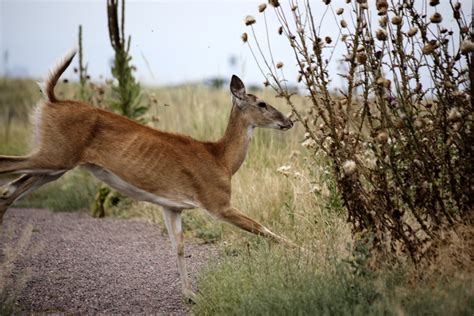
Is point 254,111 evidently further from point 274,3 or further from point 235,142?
point 274,3

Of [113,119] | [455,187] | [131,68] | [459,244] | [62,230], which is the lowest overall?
[62,230]

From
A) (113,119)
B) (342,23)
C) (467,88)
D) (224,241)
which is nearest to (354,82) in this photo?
(342,23)

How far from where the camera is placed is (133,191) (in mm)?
6570

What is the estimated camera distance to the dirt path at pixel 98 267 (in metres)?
5.86

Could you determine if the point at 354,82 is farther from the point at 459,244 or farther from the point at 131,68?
the point at 131,68

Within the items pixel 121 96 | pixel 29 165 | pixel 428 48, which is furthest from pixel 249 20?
pixel 121 96

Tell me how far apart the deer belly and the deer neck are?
0.70m

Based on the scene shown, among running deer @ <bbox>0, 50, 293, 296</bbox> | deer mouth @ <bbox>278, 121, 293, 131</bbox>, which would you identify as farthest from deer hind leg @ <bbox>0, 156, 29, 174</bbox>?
deer mouth @ <bbox>278, 121, 293, 131</bbox>

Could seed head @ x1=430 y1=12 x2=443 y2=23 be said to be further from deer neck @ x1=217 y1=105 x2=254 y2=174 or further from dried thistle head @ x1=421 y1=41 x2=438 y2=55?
deer neck @ x1=217 y1=105 x2=254 y2=174

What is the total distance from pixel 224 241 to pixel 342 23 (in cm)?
349

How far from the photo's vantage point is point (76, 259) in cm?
748

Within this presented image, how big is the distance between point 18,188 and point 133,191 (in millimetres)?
1195

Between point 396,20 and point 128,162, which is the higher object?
point 396,20

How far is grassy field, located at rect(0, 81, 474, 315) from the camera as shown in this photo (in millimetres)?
4375
